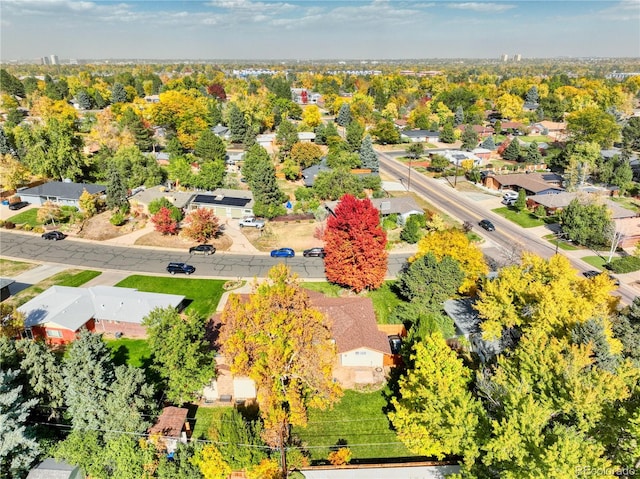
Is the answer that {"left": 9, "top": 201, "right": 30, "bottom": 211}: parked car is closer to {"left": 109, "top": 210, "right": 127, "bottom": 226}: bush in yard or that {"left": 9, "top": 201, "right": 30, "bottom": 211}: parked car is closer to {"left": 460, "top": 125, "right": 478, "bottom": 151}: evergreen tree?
{"left": 109, "top": 210, "right": 127, "bottom": 226}: bush in yard

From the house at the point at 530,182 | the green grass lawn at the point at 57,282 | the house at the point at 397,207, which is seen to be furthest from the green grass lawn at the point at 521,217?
the green grass lawn at the point at 57,282

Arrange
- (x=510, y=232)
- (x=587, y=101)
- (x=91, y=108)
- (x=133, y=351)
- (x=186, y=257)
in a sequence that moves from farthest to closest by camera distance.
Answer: (x=91, y=108), (x=587, y=101), (x=510, y=232), (x=186, y=257), (x=133, y=351)

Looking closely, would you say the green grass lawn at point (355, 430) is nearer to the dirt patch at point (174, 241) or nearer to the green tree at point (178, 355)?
the green tree at point (178, 355)

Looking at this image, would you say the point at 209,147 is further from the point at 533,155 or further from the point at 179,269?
the point at 533,155

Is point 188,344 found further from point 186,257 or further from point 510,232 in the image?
point 510,232

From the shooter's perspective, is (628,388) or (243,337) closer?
(628,388)

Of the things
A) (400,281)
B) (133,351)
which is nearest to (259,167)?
(400,281)

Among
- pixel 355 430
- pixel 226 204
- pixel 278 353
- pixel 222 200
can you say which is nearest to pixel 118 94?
pixel 222 200
